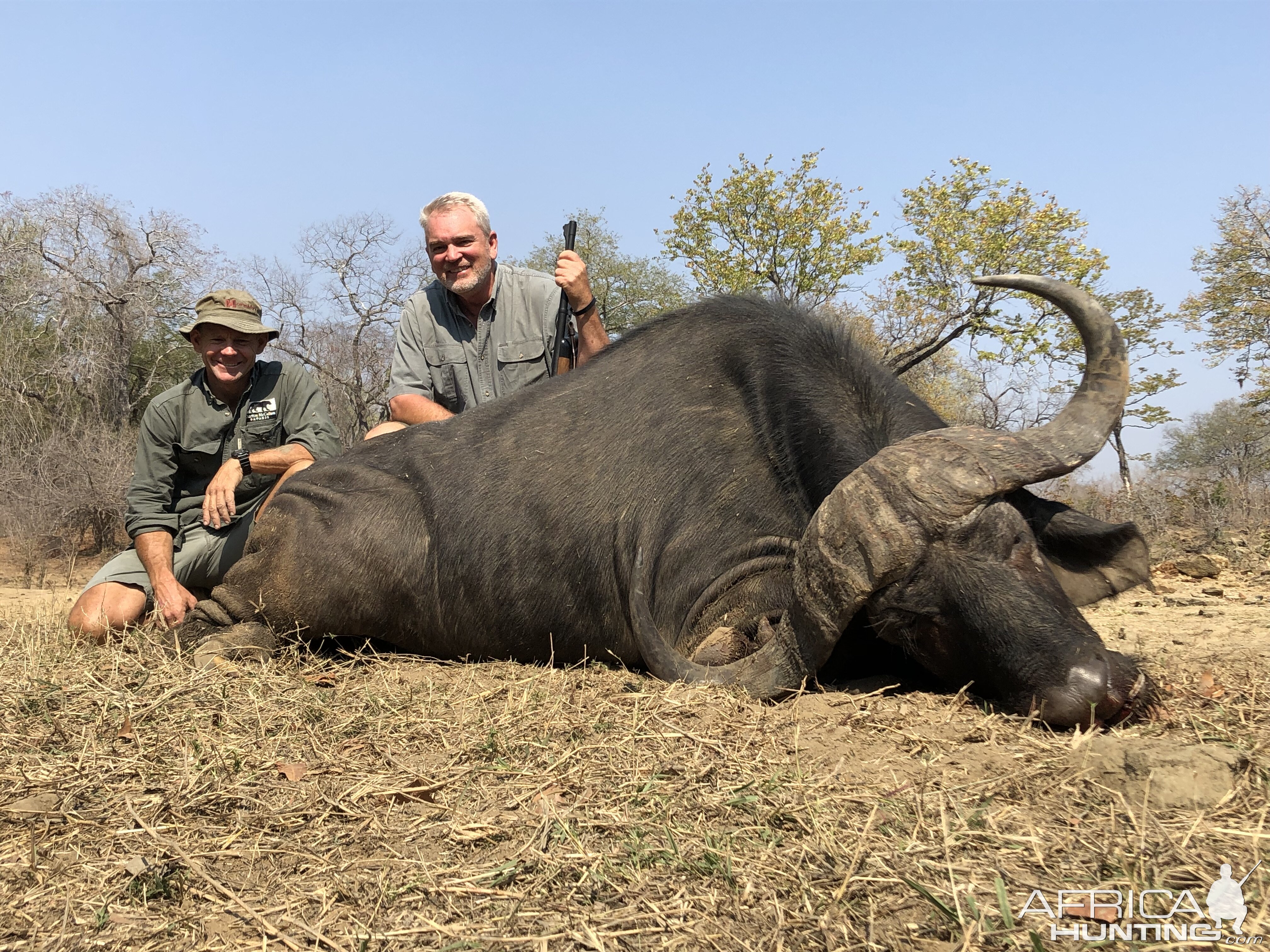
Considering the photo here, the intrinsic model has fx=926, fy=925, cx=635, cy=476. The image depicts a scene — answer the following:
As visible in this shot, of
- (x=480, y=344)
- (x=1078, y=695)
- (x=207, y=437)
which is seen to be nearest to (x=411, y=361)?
(x=480, y=344)

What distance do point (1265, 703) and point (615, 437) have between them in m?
2.87

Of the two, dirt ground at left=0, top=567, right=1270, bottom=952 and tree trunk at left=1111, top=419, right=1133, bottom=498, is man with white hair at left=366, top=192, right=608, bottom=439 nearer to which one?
dirt ground at left=0, top=567, right=1270, bottom=952

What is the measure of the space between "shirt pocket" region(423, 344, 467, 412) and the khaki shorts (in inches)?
57.4

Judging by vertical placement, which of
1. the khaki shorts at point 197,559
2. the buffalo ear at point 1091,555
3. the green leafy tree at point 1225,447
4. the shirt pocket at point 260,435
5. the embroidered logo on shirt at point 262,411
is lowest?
the green leafy tree at point 1225,447

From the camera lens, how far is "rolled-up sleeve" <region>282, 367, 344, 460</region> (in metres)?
5.60

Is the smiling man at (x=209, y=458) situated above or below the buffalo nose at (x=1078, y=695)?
above

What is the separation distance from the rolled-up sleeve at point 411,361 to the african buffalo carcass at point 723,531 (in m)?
1.03

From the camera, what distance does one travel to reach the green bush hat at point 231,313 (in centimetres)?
529

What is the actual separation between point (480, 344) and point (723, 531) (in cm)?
269

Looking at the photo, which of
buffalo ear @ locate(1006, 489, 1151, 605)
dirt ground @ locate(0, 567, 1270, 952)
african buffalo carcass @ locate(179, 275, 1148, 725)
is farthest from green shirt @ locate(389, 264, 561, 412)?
buffalo ear @ locate(1006, 489, 1151, 605)

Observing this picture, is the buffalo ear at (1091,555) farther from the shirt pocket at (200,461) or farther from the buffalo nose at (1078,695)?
the shirt pocket at (200,461)

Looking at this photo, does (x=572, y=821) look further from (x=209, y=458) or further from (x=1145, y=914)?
(x=209, y=458)

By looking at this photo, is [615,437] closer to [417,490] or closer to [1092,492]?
[417,490]

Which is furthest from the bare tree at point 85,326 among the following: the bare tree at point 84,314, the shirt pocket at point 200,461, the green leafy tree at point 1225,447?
the green leafy tree at point 1225,447
